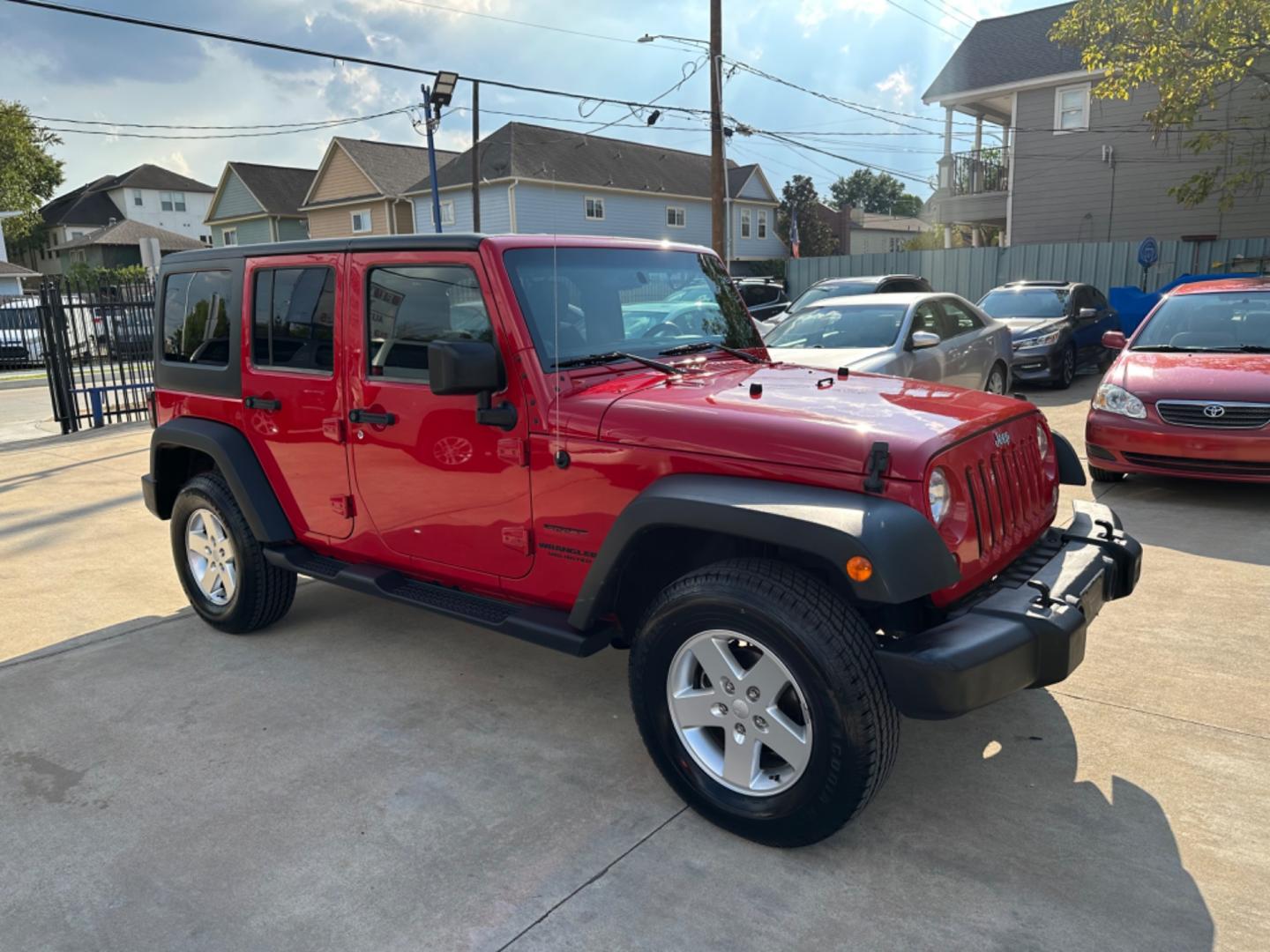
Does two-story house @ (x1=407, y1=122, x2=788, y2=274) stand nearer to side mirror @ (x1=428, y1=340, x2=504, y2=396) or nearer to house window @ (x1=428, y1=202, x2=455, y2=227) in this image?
house window @ (x1=428, y1=202, x2=455, y2=227)

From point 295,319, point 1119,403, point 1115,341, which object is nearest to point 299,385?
point 295,319

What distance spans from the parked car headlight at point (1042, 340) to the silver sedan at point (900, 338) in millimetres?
2647

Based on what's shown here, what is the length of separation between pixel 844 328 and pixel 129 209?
68.7m

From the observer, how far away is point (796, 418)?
9.69 ft

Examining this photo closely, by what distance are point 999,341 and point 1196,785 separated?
26.2 ft

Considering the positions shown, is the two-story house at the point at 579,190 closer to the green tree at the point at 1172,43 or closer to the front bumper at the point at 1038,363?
the green tree at the point at 1172,43

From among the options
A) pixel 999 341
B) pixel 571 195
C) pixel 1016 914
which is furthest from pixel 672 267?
pixel 571 195

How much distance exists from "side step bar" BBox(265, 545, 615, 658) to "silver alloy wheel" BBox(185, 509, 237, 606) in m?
0.34

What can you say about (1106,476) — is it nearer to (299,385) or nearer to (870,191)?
(299,385)

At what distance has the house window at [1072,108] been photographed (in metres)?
21.9

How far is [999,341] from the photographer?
34.1 feet

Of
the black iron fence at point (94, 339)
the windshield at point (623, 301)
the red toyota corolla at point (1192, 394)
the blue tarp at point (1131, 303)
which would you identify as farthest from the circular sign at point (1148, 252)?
the black iron fence at point (94, 339)

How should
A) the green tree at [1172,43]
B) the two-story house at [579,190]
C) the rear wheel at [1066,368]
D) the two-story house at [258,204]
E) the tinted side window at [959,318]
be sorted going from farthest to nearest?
the two-story house at [258,204]
the two-story house at [579,190]
the green tree at [1172,43]
the rear wheel at [1066,368]
the tinted side window at [959,318]

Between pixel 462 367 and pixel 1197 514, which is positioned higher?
pixel 462 367
